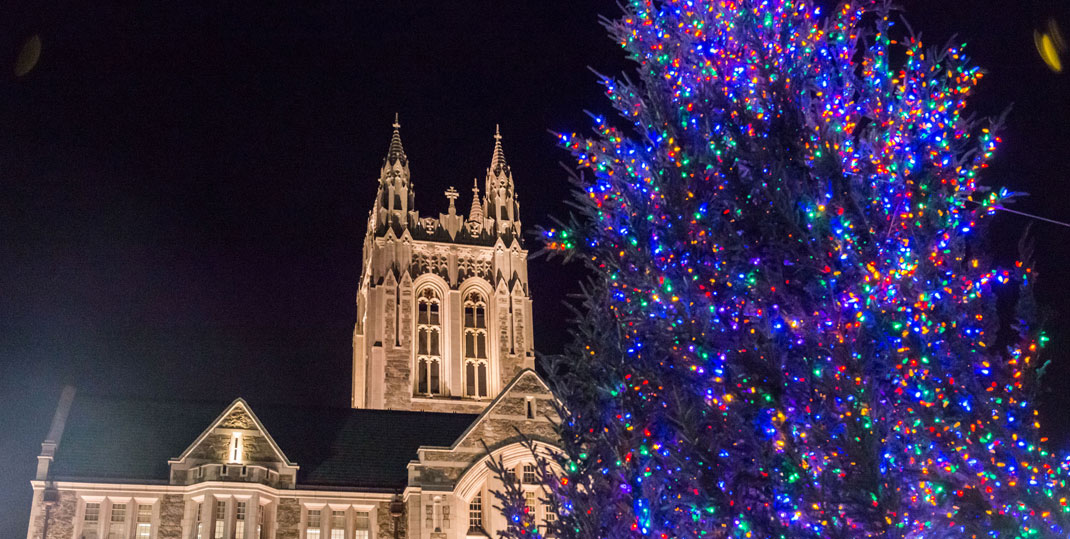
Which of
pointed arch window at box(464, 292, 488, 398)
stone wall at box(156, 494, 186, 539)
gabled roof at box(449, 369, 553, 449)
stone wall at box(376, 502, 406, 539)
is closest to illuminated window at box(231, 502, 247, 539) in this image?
stone wall at box(156, 494, 186, 539)

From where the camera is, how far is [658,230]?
1169 cm

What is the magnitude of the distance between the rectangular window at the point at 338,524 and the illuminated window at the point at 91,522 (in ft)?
20.9

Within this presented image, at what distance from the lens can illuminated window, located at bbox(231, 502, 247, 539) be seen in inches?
1124

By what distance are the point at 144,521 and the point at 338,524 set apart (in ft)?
17.6

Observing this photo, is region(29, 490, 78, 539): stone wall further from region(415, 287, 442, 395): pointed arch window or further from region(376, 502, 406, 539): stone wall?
region(415, 287, 442, 395): pointed arch window

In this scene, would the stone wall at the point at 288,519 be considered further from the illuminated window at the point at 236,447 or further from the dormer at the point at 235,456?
the illuminated window at the point at 236,447

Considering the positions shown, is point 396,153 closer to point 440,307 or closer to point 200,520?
point 440,307

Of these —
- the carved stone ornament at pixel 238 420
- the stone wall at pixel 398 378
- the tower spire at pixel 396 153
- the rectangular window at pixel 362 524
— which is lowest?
the rectangular window at pixel 362 524

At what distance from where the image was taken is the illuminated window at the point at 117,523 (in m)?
28.7

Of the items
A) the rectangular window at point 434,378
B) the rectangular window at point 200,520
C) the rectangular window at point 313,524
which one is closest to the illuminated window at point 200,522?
the rectangular window at point 200,520

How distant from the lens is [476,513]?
29719mm

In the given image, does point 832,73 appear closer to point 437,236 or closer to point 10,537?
point 10,537

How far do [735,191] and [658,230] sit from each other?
0.95 metres

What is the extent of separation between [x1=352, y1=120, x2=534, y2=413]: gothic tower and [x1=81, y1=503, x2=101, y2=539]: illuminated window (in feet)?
59.2
